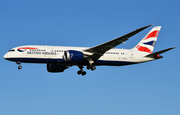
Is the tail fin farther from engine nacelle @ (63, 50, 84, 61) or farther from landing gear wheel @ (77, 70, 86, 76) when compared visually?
engine nacelle @ (63, 50, 84, 61)

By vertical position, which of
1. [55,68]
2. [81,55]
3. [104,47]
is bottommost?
[55,68]

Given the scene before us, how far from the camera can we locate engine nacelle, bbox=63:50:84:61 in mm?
43094

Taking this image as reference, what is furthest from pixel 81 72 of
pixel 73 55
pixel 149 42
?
pixel 149 42

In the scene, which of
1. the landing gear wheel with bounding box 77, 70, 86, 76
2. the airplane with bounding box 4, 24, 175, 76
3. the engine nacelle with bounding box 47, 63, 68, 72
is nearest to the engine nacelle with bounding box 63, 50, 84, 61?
the airplane with bounding box 4, 24, 175, 76

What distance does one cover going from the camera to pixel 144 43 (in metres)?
52.7

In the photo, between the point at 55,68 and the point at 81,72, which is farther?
the point at 55,68

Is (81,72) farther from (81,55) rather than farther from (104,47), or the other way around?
(104,47)

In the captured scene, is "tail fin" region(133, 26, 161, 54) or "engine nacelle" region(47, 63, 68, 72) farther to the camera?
"tail fin" region(133, 26, 161, 54)

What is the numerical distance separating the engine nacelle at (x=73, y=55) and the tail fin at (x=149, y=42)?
1193 centimetres

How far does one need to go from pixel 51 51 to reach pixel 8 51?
6.23 meters

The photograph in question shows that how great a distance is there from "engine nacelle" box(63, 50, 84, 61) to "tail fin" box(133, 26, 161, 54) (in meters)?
11.9

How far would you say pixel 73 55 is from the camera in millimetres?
43344

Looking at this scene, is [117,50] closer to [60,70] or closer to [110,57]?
[110,57]

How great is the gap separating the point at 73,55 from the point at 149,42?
16.2 m
